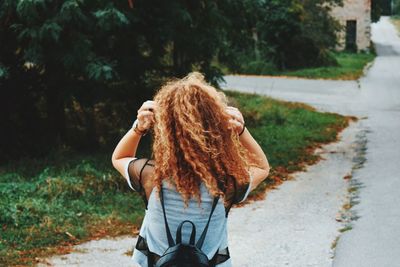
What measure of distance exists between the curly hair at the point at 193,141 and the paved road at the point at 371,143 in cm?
336

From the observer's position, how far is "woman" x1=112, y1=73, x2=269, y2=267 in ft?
8.68

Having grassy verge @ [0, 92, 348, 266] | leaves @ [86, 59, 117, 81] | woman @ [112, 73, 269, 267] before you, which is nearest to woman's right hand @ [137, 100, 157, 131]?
woman @ [112, 73, 269, 267]

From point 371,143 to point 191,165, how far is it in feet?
33.2

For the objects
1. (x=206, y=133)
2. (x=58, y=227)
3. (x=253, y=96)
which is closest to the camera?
(x=206, y=133)

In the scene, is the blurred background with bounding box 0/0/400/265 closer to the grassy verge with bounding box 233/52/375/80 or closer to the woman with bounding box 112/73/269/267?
the woman with bounding box 112/73/269/267

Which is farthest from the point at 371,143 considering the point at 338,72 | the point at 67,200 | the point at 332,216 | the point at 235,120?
the point at 338,72

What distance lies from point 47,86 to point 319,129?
20.0ft

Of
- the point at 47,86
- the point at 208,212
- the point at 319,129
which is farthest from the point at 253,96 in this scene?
the point at 208,212

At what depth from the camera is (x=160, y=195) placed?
8.80 ft

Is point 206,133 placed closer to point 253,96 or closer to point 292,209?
point 292,209

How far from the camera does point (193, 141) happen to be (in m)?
2.63

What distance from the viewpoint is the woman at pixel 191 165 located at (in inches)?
104

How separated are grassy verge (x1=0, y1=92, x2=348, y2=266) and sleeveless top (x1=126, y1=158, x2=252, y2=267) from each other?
3.51 metres

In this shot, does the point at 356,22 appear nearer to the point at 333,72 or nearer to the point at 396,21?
the point at 333,72
